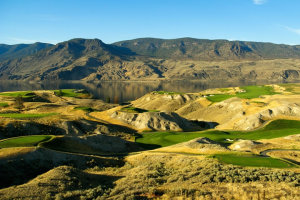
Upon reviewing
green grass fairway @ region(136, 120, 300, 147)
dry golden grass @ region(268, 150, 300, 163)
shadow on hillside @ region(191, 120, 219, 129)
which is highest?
dry golden grass @ region(268, 150, 300, 163)

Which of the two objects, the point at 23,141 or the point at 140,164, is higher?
the point at 23,141

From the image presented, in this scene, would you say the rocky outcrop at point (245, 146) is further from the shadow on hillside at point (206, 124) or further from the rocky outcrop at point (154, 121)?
the shadow on hillside at point (206, 124)

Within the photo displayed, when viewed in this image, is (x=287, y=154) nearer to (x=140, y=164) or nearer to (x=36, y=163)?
(x=140, y=164)

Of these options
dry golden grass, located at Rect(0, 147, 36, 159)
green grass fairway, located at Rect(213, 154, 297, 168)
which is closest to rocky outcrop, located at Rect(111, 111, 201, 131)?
green grass fairway, located at Rect(213, 154, 297, 168)

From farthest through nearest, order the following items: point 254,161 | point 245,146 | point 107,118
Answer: point 107,118 < point 245,146 < point 254,161

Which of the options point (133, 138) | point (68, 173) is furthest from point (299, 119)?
point (68, 173)

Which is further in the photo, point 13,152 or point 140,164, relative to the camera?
point 140,164

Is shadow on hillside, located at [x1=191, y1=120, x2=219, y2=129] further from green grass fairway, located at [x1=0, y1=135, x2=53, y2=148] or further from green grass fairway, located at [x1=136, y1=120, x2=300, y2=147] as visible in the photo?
green grass fairway, located at [x1=0, y1=135, x2=53, y2=148]

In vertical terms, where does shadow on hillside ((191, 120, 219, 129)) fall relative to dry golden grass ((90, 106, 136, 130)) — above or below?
below

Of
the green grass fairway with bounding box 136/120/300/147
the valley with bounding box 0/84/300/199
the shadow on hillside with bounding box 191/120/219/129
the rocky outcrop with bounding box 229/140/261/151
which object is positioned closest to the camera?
the valley with bounding box 0/84/300/199

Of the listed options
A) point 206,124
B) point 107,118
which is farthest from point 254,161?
point 206,124

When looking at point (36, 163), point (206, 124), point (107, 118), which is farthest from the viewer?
point (206, 124)

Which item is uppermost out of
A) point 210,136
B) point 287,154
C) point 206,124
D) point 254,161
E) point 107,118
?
point 254,161

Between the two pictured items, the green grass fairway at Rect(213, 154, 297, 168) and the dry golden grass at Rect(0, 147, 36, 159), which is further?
the green grass fairway at Rect(213, 154, 297, 168)
